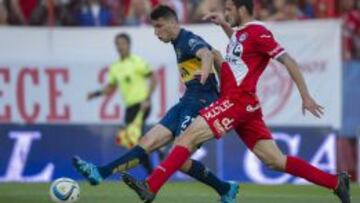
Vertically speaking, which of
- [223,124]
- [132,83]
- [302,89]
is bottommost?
[132,83]

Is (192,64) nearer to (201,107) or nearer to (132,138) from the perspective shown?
(201,107)

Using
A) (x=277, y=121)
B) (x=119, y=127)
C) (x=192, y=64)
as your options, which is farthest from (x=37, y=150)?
(x=192, y=64)

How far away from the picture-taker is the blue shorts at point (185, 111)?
12766 mm

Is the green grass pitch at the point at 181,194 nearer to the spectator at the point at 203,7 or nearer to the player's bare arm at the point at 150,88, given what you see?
the player's bare arm at the point at 150,88

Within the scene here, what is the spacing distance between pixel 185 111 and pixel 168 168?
122cm

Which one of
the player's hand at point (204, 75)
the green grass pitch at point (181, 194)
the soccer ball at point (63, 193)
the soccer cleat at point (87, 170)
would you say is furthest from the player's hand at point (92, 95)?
the player's hand at point (204, 75)

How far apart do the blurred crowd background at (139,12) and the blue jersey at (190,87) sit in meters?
7.91

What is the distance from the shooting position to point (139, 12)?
838 inches

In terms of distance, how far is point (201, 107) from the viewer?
12.9 meters

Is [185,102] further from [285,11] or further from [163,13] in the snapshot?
[285,11]

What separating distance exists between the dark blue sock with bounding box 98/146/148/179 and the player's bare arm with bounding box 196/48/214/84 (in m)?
1.12

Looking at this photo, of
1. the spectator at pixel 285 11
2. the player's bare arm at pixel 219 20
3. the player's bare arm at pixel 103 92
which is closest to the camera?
the player's bare arm at pixel 219 20

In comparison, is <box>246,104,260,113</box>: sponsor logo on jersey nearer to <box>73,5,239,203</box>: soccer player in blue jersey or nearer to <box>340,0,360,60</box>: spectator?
<box>73,5,239,203</box>: soccer player in blue jersey

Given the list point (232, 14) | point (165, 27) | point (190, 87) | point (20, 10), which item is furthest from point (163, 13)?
point (20, 10)
